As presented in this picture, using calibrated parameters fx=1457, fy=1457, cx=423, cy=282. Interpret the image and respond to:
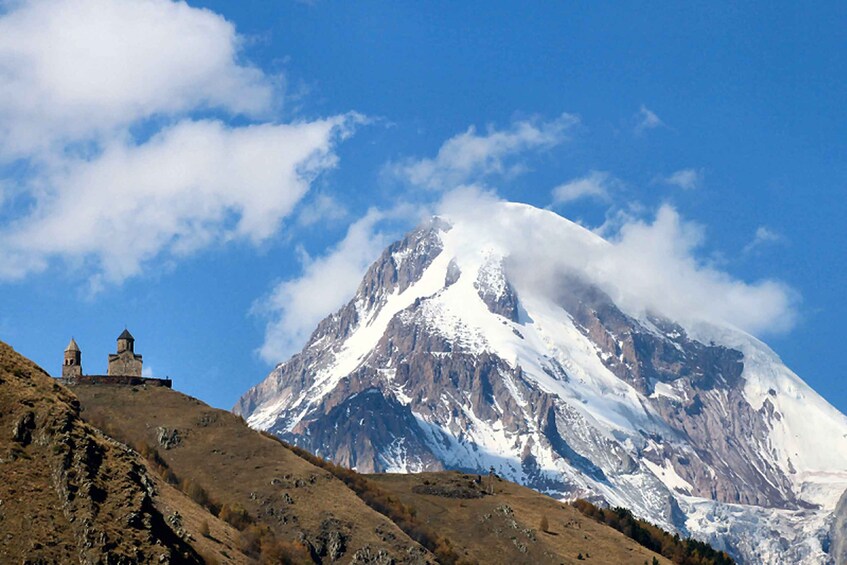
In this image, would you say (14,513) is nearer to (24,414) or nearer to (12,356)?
(24,414)

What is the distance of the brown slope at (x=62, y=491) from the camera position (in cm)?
12512

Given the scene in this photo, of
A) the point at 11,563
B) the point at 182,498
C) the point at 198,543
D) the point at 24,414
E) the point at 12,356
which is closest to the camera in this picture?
the point at 11,563

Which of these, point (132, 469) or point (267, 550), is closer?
point (132, 469)

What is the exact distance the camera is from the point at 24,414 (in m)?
137

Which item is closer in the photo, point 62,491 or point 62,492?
point 62,492

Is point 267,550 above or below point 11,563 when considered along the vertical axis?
above

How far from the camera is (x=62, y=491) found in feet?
430

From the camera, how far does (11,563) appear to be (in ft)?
395

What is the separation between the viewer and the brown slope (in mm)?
125125

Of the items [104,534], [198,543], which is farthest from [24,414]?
[198,543]

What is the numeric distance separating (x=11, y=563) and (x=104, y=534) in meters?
9.89

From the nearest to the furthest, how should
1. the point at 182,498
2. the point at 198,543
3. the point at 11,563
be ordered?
the point at 11,563, the point at 198,543, the point at 182,498

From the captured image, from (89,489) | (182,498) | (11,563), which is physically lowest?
(11,563)

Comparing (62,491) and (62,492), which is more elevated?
(62,491)
